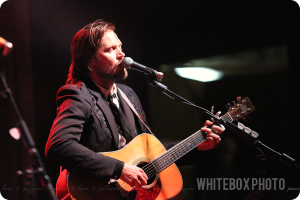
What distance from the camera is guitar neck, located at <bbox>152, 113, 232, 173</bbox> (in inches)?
75.0

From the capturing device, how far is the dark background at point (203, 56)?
2.36 m

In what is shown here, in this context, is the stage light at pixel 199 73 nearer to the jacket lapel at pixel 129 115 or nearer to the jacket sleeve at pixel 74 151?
the jacket lapel at pixel 129 115

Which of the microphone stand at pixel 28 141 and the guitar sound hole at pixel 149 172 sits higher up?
the microphone stand at pixel 28 141

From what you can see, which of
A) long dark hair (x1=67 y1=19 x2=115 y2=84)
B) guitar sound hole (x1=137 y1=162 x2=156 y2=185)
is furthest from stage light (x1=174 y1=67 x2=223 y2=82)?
guitar sound hole (x1=137 y1=162 x2=156 y2=185)

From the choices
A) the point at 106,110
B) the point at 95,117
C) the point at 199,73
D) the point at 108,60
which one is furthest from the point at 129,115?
the point at 199,73

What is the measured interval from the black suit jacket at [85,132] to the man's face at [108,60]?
0.49 ft

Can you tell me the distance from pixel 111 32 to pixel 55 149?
1.11 metres

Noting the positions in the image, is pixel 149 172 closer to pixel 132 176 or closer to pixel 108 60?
pixel 132 176

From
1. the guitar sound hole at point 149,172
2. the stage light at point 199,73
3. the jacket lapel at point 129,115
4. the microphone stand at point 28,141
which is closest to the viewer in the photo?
the microphone stand at point 28,141

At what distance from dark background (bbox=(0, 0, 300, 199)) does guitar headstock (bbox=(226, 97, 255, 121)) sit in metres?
0.72

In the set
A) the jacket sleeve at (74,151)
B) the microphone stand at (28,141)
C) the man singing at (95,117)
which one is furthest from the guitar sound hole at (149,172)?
the microphone stand at (28,141)

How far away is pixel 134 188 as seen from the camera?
1741 mm

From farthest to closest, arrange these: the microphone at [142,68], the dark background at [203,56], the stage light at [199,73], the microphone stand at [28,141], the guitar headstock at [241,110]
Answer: the stage light at [199,73], the dark background at [203,56], the guitar headstock at [241,110], the microphone at [142,68], the microphone stand at [28,141]

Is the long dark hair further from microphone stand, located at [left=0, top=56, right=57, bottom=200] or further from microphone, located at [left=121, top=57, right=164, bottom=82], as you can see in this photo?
microphone stand, located at [left=0, top=56, right=57, bottom=200]
